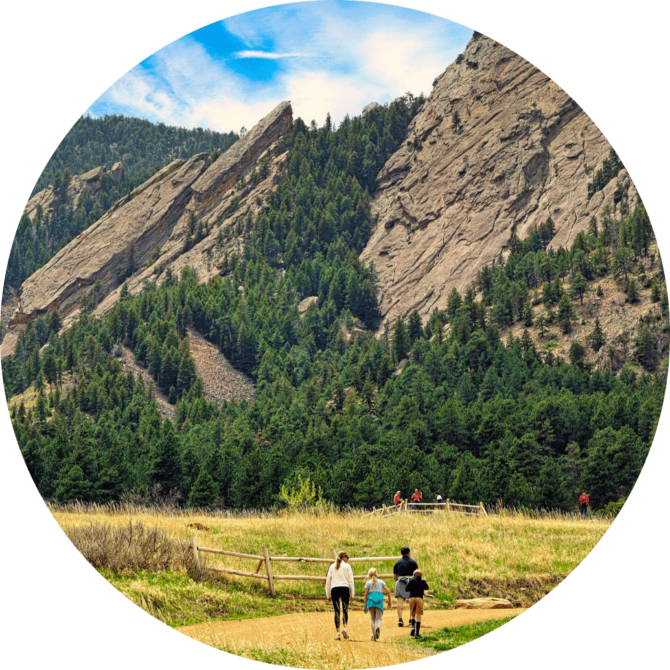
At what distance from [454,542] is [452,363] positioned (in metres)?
124

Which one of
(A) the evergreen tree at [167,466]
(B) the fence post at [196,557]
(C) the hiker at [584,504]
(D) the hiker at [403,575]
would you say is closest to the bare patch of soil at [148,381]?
(A) the evergreen tree at [167,466]

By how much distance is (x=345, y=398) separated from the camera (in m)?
158

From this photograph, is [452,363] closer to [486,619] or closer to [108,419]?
[108,419]

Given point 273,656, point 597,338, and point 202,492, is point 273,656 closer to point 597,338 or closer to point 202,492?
point 202,492

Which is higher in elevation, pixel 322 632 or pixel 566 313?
pixel 566 313

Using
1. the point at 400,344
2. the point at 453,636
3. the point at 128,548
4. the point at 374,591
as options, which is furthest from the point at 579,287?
the point at 374,591

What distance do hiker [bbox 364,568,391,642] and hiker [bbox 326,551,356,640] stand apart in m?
0.49

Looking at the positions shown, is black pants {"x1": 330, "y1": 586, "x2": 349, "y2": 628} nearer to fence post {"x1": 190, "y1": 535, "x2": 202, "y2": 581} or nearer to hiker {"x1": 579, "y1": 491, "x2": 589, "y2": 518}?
fence post {"x1": 190, "y1": 535, "x2": 202, "y2": 581}

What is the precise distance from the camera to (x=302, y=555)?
99.1 ft

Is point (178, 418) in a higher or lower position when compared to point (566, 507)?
higher

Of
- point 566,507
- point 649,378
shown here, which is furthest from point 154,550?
point 649,378

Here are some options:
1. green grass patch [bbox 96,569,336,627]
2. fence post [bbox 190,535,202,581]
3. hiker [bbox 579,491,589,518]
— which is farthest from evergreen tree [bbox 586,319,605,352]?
fence post [bbox 190,535,202,581]

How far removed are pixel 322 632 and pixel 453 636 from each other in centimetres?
362

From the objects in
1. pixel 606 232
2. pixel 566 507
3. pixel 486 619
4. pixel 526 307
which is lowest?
pixel 566 507
